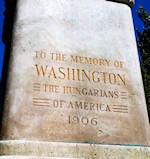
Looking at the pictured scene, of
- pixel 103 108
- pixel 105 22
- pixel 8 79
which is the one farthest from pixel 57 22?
pixel 103 108

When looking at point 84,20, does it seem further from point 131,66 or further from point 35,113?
point 35,113

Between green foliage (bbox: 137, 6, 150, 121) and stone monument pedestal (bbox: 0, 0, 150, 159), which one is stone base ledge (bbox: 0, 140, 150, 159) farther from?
green foliage (bbox: 137, 6, 150, 121)

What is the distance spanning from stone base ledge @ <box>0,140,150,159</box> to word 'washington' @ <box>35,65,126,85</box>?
Result: 3.39ft

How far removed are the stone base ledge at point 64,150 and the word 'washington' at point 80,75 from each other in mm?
1032

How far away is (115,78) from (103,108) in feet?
1.98

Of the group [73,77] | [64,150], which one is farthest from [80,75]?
[64,150]

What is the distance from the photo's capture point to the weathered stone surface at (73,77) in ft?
10.7

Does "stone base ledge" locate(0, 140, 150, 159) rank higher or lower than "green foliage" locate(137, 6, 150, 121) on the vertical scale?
lower

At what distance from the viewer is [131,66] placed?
4.12m

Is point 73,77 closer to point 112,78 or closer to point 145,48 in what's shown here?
point 112,78

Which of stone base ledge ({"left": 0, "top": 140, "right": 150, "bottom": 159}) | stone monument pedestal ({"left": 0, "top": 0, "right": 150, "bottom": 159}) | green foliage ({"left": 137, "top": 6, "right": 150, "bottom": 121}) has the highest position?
green foliage ({"left": 137, "top": 6, "right": 150, "bottom": 121})

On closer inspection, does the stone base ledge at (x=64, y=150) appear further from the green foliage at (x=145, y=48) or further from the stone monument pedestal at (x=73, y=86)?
the green foliage at (x=145, y=48)

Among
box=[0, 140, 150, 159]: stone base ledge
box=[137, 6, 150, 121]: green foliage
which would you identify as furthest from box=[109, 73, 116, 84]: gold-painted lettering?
box=[137, 6, 150, 121]: green foliage

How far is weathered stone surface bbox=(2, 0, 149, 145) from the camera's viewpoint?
328 cm
